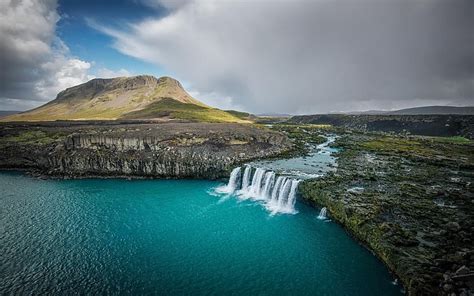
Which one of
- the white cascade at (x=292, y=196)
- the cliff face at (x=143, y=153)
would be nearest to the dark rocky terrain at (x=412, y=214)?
the white cascade at (x=292, y=196)

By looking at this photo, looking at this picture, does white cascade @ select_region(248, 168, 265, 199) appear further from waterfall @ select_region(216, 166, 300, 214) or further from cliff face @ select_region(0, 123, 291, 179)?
cliff face @ select_region(0, 123, 291, 179)

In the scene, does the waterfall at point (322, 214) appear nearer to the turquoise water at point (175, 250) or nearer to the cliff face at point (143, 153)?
the turquoise water at point (175, 250)

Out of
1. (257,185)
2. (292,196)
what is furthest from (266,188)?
(292,196)

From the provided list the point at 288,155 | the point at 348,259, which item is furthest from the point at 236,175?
the point at 348,259

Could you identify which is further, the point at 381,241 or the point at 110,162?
the point at 110,162

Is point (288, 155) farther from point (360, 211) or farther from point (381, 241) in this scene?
point (381, 241)

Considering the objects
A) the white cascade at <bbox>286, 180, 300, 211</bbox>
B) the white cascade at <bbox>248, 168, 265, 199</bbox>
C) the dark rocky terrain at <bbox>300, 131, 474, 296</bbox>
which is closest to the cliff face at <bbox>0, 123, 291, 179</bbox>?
the white cascade at <bbox>248, 168, 265, 199</bbox>

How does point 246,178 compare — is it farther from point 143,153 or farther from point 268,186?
point 143,153
